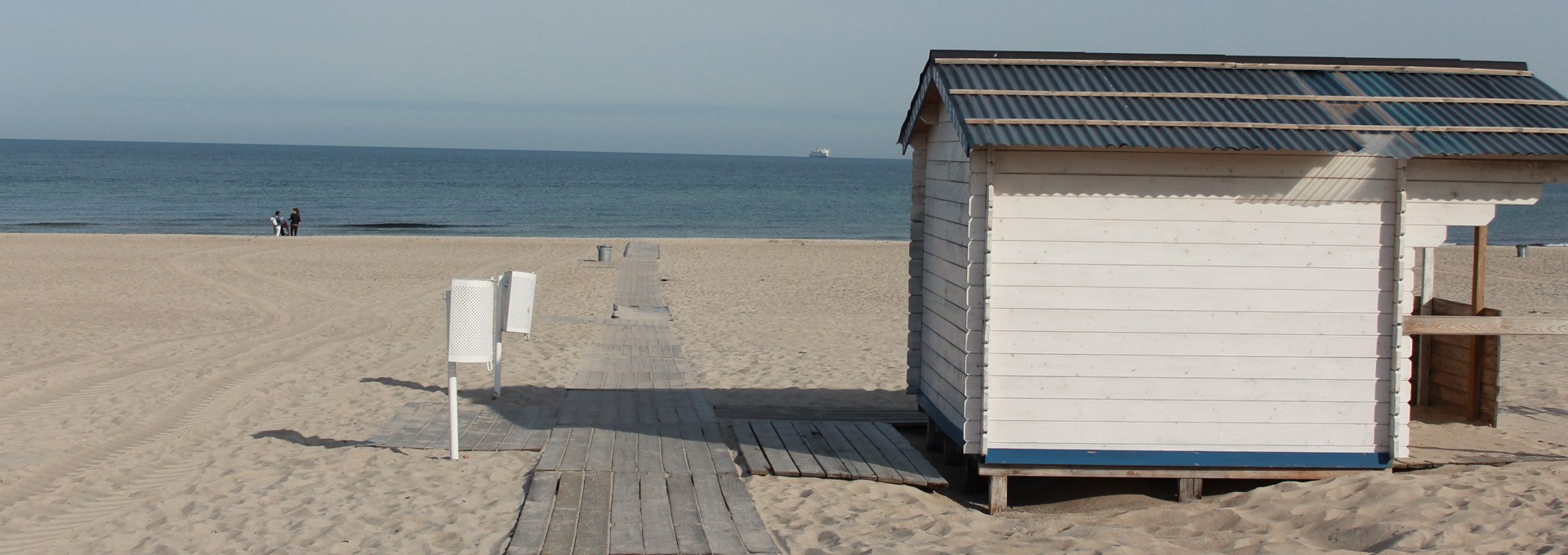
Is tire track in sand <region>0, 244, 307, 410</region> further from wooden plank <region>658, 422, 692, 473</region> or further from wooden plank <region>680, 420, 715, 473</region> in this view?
wooden plank <region>680, 420, 715, 473</region>

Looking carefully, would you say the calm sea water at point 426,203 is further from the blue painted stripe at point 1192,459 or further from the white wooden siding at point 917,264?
the blue painted stripe at point 1192,459

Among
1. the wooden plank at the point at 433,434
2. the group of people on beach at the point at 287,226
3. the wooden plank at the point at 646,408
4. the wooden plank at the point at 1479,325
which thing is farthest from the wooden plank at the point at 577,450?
the group of people on beach at the point at 287,226

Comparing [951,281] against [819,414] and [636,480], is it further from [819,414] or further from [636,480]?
[819,414]

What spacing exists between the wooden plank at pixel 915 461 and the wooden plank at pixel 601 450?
1.90 metres

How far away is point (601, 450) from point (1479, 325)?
5.44 meters

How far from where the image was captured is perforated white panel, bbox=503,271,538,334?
886 cm

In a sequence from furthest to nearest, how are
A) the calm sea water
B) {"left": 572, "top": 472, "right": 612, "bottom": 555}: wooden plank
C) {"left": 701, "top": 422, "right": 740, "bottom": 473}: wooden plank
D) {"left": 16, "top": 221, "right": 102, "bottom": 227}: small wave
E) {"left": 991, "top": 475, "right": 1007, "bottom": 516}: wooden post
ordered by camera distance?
the calm sea water, {"left": 16, "top": 221, "right": 102, "bottom": 227}: small wave, {"left": 701, "top": 422, "right": 740, "bottom": 473}: wooden plank, {"left": 991, "top": 475, "right": 1007, "bottom": 516}: wooden post, {"left": 572, "top": 472, "right": 612, "bottom": 555}: wooden plank

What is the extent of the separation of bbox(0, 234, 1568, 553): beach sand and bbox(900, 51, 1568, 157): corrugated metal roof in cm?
202

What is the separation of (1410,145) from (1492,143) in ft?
1.57

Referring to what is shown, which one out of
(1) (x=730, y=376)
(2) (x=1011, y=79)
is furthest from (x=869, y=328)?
(2) (x=1011, y=79)

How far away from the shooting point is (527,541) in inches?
224

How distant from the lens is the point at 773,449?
7.77 meters

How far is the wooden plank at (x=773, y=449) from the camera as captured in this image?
7203mm

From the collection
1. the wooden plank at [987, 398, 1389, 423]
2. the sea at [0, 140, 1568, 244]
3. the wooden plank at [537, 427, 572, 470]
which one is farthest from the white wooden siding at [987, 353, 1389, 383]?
the sea at [0, 140, 1568, 244]
